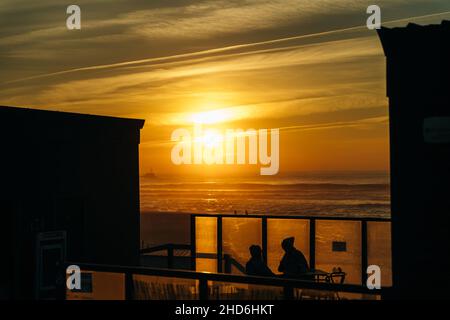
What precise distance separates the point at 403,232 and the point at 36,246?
8.46 metres

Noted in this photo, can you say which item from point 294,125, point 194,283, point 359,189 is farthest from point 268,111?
point 194,283

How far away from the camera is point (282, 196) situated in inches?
4035

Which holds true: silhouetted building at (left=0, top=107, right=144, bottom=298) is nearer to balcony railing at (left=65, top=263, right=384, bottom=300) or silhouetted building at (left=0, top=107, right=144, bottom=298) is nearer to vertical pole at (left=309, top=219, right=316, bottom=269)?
vertical pole at (left=309, top=219, right=316, bottom=269)

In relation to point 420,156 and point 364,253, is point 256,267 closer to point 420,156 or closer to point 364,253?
point 364,253

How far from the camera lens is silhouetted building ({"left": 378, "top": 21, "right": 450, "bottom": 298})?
5828mm

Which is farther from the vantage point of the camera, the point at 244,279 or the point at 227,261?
the point at 227,261

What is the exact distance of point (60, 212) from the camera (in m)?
13.4

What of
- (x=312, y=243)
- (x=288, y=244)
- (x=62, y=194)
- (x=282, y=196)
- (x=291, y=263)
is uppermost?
(x=282, y=196)

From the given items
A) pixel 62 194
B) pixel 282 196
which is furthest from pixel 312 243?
pixel 282 196

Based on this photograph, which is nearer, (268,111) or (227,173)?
(268,111)

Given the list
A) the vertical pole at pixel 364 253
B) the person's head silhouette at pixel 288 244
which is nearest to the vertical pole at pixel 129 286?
the person's head silhouette at pixel 288 244

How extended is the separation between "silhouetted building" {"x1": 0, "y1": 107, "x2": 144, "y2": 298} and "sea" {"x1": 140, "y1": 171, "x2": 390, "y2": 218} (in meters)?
63.1

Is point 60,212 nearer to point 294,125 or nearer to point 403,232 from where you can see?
point 403,232

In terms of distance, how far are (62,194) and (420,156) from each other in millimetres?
9072
